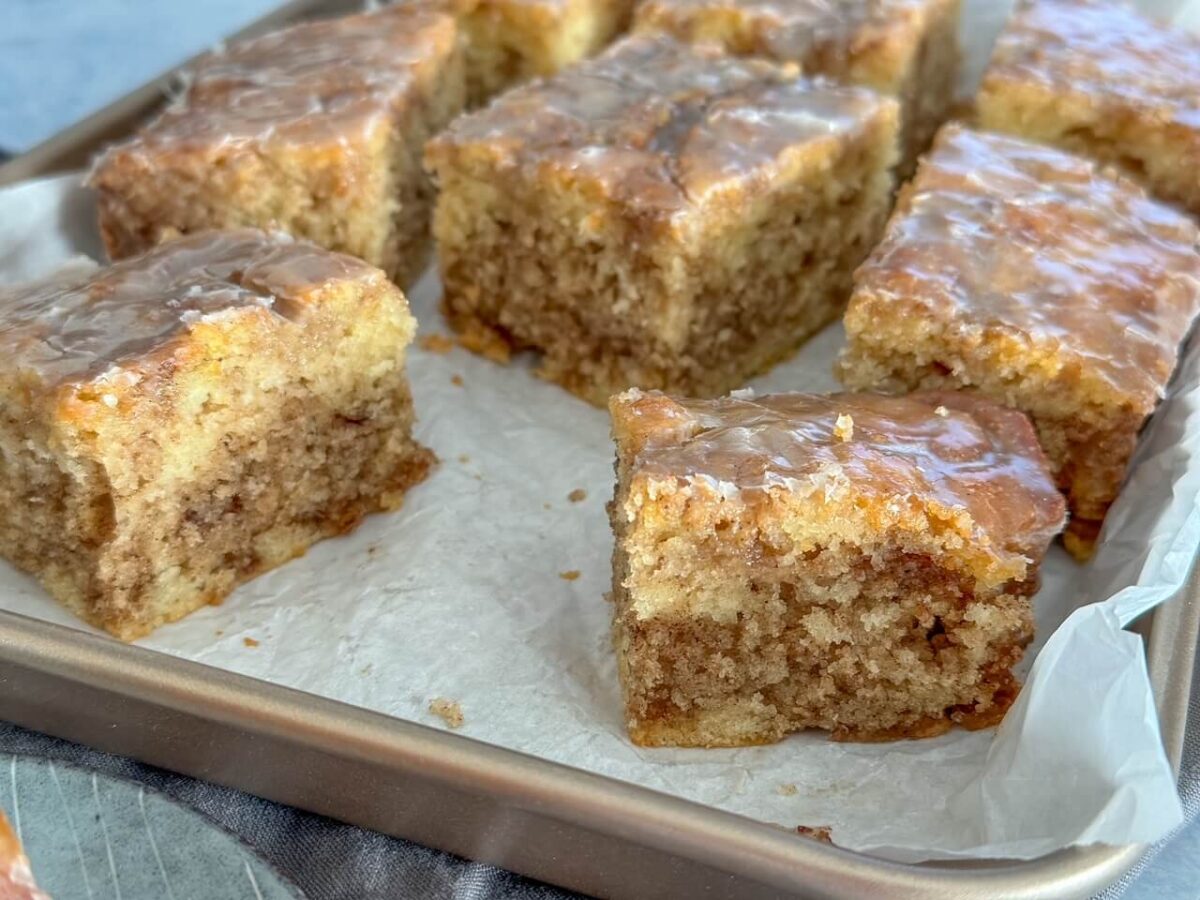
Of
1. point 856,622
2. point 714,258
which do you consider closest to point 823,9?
point 714,258

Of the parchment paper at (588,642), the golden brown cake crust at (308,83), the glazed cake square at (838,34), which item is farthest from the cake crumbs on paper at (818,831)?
the glazed cake square at (838,34)

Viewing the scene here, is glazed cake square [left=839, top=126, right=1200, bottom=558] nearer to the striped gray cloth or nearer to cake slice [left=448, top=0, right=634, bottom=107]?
the striped gray cloth

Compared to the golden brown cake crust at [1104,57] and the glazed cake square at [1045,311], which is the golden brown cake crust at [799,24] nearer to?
the golden brown cake crust at [1104,57]

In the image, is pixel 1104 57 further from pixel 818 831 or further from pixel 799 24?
pixel 818 831

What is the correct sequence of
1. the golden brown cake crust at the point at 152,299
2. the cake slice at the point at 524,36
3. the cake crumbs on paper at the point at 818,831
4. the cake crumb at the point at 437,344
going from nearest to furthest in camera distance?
the cake crumbs on paper at the point at 818,831 < the golden brown cake crust at the point at 152,299 < the cake crumb at the point at 437,344 < the cake slice at the point at 524,36

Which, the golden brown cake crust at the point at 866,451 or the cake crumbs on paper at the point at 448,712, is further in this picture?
the cake crumbs on paper at the point at 448,712

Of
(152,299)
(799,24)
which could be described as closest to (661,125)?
(799,24)
